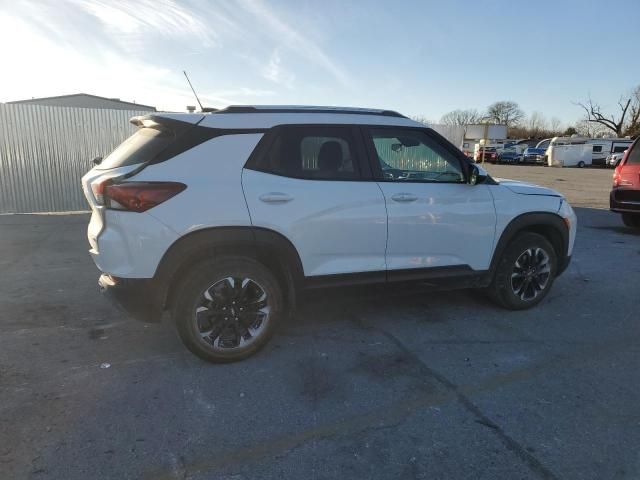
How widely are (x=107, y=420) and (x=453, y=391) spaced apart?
2.24 metres

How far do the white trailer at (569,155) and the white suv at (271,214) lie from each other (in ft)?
151

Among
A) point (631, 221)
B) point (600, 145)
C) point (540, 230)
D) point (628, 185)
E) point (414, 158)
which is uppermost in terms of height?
point (600, 145)

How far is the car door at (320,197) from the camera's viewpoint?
3.46 m

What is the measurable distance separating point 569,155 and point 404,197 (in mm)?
47614

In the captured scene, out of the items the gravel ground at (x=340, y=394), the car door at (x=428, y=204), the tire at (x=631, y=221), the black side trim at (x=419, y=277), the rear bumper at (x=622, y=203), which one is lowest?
the gravel ground at (x=340, y=394)

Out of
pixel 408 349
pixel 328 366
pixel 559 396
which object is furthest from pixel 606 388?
pixel 328 366

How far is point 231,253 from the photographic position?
3479 millimetres

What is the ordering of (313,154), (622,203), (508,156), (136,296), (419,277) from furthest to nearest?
(508,156), (622,203), (419,277), (313,154), (136,296)

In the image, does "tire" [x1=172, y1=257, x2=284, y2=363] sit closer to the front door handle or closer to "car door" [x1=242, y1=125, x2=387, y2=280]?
"car door" [x1=242, y1=125, x2=387, y2=280]

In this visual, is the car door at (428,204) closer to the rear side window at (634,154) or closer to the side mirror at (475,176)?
the side mirror at (475,176)

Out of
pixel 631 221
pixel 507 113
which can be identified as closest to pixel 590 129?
pixel 507 113

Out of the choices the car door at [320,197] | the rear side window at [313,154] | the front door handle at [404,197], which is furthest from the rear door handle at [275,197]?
the front door handle at [404,197]

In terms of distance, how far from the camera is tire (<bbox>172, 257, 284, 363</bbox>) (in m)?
3.37

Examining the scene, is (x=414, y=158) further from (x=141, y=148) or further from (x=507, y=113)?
(x=507, y=113)
